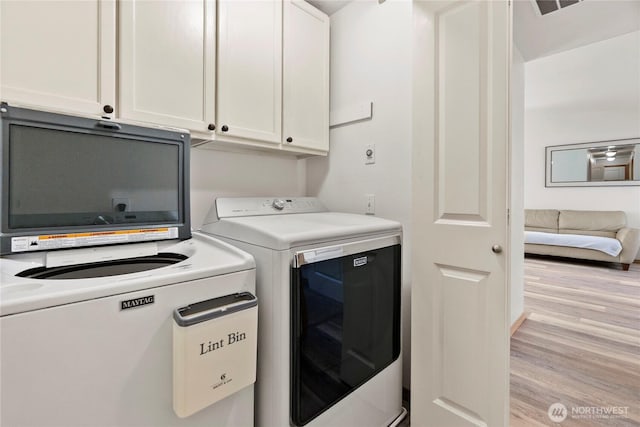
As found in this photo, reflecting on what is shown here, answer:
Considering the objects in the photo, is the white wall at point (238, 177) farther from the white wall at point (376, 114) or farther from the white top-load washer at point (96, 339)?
the white top-load washer at point (96, 339)

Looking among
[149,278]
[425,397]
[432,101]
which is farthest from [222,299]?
[432,101]

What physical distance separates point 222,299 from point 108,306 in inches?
12.4

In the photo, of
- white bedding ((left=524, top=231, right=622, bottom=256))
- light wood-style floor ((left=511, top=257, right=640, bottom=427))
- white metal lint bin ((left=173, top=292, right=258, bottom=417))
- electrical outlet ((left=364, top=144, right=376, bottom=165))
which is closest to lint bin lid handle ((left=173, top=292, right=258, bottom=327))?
white metal lint bin ((left=173, top=292, right=258, bottom=417))

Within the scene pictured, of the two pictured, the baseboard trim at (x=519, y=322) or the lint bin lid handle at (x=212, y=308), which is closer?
the lint bin lid handle at (x=212, y=308)

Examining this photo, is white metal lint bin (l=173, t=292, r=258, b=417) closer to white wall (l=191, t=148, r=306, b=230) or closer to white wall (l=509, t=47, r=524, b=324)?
white wall (l=191, t=148, r=306, b=230)

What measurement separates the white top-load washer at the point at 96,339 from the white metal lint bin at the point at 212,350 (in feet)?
0.11

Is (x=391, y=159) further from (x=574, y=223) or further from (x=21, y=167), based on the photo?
(x=574, y=223)

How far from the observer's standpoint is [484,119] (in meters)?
1.24

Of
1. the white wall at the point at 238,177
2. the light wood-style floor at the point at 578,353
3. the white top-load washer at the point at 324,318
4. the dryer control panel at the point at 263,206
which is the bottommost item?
the light wood-style floor at the point at 578,353

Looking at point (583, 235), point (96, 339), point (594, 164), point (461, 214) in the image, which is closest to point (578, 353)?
point (461, 214)

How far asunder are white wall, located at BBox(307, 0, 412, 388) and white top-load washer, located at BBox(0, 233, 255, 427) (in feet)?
3.27

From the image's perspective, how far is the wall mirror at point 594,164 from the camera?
192 inches

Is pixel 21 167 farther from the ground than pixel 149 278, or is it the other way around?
pixel 21 167

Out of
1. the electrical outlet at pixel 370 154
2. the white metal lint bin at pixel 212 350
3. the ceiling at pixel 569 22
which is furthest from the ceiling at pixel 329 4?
the white metal lint bin at pixel 212 350
